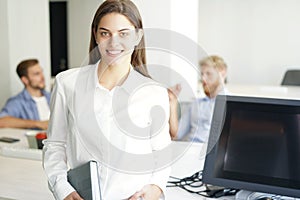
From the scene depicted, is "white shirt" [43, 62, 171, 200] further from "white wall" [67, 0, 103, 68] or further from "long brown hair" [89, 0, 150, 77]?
"white wall" [67, 0, 103, 68]

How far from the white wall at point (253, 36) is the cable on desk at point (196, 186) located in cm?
400

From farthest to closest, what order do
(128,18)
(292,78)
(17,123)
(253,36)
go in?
(253,36) → (292,78) → (17,123) → (128,18)

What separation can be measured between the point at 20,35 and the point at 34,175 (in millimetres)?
1914

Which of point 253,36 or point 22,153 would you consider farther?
point 253,36

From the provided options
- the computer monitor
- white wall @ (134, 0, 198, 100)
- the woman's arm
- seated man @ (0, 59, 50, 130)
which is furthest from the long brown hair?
seated man @ (0, 59, 50, 130)

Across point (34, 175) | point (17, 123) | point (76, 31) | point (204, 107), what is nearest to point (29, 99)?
point (17, 123)

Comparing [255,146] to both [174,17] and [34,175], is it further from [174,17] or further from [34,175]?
[174,17]

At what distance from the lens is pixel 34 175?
1693mm

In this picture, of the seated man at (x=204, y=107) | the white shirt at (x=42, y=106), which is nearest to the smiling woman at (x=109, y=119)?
the seated man at (x=204, y=107)

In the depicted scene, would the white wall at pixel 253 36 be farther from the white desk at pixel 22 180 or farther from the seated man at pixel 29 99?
the white desk at pixel 22 180

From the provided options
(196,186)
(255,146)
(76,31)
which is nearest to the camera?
(255,146)

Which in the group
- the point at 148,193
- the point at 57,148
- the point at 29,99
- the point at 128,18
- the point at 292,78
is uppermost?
the point at 128,18

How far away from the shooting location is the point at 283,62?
209 inches

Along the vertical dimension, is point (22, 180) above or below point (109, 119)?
below
